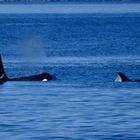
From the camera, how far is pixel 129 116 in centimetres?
3409

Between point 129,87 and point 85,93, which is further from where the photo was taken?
point 129,87

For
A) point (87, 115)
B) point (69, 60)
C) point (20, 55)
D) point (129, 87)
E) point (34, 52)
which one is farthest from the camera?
point (34, 52)

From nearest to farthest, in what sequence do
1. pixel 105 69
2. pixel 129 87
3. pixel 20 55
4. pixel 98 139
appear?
pixel 98 139 → pixel 129 87 → pixel 105 69 → pixel 20 55

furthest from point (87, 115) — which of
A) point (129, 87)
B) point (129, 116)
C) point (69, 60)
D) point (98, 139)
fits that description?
point (69, 60)

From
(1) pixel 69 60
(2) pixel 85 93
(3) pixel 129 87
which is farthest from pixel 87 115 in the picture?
(1) pixel 69 60

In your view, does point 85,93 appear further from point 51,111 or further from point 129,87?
point 51,111

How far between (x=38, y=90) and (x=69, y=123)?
12.5 m

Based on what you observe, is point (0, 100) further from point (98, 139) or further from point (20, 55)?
point (20, 55)

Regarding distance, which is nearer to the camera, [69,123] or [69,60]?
→ [69,123]

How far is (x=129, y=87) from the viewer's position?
45.8 metres

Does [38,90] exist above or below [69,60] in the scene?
above

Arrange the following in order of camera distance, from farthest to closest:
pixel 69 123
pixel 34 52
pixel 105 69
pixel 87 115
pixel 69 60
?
pixel 34 52 < pixel 69 60 < pixel 105 69 < pixel 87 115 < pixel 69 123

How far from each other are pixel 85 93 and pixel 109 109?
6.70m

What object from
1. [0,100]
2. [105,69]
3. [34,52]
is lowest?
[34,52]
